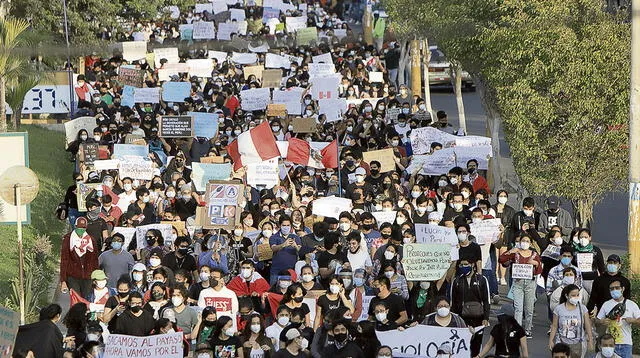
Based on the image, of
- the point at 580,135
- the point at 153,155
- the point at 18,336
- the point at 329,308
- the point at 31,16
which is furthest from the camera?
the point at 31,16

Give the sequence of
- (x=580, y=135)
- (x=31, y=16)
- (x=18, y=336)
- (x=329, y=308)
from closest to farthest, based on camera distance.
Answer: (x=18, y=336) < (x=329, y=308) < (x=580, y=135) < (x=31, y=16)

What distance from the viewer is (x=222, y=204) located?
2081 centimetres

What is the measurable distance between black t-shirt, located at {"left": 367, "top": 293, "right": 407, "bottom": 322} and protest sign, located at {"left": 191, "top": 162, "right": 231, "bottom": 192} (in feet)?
22.9

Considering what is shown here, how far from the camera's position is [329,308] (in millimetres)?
17156

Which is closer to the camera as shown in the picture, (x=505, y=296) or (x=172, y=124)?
(x=505, y=296)

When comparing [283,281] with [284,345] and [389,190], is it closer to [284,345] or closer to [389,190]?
[284,345]

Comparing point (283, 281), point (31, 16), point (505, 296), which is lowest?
point (31, 16)

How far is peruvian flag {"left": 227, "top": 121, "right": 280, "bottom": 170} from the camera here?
24281 millimetres

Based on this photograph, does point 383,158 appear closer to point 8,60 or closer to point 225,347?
point 8,60

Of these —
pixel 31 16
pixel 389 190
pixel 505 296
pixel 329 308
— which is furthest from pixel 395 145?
pixel 31 16

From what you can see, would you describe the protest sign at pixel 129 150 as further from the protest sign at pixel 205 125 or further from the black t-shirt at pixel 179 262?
the black t-shirt at pixel 179 262

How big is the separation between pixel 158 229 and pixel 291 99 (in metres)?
10.1

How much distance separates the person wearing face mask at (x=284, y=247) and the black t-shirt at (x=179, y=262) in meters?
0.89

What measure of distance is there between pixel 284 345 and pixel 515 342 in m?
2.09
